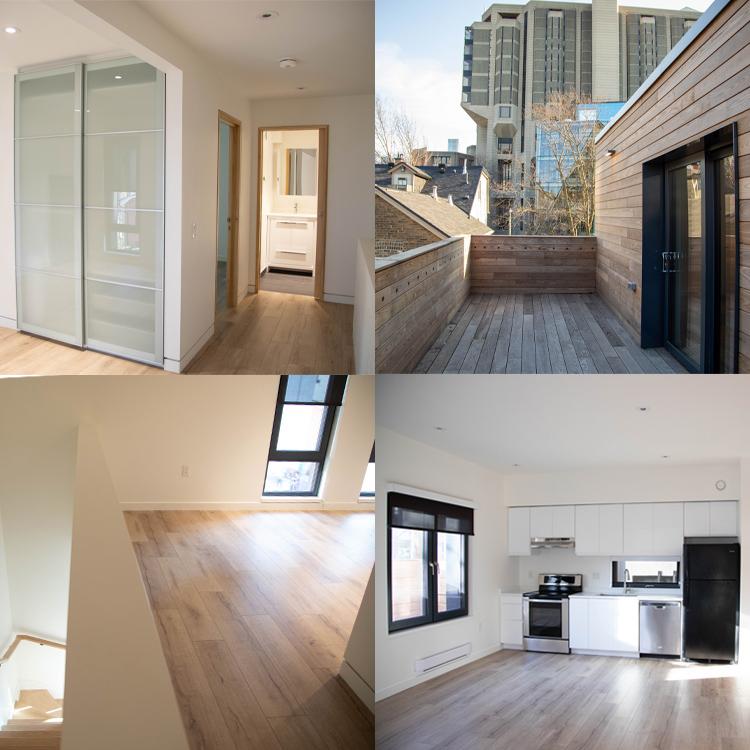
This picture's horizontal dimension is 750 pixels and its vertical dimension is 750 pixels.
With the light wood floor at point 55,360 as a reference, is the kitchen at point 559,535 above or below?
below

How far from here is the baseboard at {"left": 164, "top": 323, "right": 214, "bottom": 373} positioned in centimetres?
527

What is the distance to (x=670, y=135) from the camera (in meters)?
3.72

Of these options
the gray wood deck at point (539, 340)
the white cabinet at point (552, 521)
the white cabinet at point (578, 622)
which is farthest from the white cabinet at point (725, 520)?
the white cabinet at point (578, 622)

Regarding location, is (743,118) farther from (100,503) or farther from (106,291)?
(106,291)

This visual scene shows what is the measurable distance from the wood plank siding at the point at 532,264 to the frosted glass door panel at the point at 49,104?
3.32m

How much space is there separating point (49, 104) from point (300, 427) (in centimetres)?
384

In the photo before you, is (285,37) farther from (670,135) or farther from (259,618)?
(259,618)

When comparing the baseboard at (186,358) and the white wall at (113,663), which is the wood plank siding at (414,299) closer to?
the white wall at (113,663)

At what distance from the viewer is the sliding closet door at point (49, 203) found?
218 inches

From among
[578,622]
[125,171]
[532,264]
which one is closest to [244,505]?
[578,622]

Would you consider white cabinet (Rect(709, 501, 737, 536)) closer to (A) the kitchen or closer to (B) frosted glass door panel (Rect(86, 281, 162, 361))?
(A) the kitchen

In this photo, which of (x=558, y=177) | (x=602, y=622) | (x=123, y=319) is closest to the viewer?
(x=558, y=177)

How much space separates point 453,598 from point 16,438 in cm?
445

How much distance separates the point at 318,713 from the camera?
142 inches
